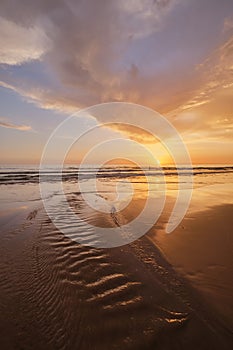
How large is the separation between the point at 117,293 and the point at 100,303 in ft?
1.36

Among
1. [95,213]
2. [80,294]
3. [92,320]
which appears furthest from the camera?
[95,213]

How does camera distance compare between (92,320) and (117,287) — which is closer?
(92,320)

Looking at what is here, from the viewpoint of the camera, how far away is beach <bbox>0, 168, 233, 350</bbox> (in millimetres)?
3016

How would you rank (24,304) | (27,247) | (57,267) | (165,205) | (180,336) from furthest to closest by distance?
(165,205), (27,247), (57,267), (24,304), (180,336)

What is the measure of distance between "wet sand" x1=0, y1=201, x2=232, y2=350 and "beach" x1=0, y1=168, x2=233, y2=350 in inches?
0.6

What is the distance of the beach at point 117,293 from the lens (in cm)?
302

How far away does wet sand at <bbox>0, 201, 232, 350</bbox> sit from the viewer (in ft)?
9.75

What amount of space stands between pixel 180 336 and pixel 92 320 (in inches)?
50.5

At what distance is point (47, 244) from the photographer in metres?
6.43

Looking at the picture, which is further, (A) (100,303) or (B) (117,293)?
(B) (117,293)

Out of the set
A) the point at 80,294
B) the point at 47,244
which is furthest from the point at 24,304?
the point at 47,244

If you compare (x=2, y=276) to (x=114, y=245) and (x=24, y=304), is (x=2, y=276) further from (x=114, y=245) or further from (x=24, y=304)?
(x=114, y=245)

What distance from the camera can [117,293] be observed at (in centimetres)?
403

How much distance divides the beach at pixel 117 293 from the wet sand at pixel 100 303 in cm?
1
